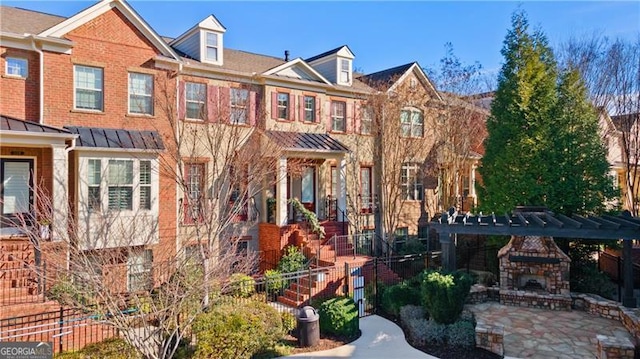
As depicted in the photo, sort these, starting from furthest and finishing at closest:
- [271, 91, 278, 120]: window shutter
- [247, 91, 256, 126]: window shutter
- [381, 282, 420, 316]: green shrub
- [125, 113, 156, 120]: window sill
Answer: [271, 91, 278, 120]: window shutter → [247, 91, 256, 126]: window shutter → [125, 113, 156, 120]: window sill → [381, 282, 420, 316]: green shrub

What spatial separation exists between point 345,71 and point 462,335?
14.9 meters

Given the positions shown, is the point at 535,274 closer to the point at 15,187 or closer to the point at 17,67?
the point at 15,187

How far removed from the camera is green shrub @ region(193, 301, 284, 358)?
8.59 metres

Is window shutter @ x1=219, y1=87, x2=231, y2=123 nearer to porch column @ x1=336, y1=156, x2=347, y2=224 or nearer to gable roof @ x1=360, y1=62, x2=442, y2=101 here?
porch column @ x1=336, y1=156, x2=347, y2=224

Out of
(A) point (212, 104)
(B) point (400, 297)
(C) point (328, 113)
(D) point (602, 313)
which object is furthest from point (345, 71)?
(D) point (602, 313)

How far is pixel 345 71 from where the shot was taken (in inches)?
819

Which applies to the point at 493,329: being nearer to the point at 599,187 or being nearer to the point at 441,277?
the point at 441,277

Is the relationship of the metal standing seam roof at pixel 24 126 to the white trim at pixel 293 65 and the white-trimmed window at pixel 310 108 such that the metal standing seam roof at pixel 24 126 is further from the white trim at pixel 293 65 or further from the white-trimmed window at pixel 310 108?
the white-trimmed window at pixel 310 108

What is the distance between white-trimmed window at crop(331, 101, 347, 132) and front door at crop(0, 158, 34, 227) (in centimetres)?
1268

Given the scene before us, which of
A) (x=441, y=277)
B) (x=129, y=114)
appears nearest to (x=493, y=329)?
(x=441, y=277)

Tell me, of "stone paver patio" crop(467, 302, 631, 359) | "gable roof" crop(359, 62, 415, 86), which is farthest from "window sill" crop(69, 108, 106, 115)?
"stone paver patio" crop(467, 302, 631, 359)

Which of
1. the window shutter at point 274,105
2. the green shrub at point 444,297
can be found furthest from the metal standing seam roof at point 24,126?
the green shrub at point 444,297

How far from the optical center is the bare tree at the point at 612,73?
738 inches

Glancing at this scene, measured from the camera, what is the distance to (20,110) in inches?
494
